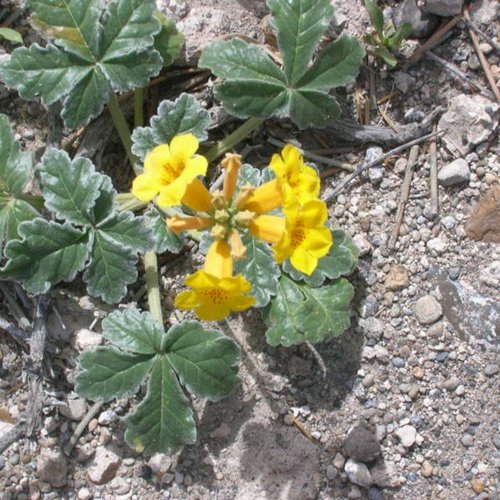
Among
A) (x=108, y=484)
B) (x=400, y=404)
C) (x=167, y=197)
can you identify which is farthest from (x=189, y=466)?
(x=167, y=197)

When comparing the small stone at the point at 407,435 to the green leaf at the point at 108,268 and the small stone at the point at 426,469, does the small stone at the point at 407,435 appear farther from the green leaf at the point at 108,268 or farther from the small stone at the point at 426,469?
the green leaf at the point at 108,268

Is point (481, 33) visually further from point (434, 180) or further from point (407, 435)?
point (407, 435)

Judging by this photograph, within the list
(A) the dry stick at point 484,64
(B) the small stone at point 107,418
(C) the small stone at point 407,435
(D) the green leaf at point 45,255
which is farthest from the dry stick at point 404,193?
(B) the small stone at point 107,418

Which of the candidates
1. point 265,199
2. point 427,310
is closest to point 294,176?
point 265,199

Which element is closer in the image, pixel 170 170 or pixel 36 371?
pixel 170 170

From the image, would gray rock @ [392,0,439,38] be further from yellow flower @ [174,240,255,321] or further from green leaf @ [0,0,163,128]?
yellow flower @ [174,240,255,321]
